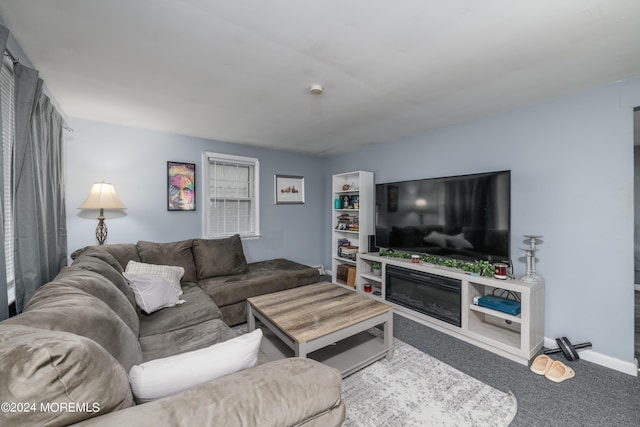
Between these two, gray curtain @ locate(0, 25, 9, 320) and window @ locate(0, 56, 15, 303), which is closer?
gray curtain @ locate(0, 25, 9, 320)

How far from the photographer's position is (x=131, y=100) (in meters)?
2.42

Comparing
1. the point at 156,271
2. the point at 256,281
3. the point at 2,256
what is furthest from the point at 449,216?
the point at 2,256

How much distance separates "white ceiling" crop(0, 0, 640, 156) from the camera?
1327 millimetres

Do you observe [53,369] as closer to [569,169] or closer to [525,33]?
[525,33]

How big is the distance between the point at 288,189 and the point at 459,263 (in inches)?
116

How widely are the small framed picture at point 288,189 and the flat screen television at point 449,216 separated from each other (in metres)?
1.55

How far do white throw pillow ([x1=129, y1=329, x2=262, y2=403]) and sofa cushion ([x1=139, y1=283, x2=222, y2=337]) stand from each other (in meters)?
1.19

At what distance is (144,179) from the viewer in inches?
131

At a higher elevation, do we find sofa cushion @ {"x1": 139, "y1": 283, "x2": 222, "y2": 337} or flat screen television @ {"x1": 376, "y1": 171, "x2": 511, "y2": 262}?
flat screen television @ {"x1": 376, "y1": 171, "x2": 511, "y2": 262}

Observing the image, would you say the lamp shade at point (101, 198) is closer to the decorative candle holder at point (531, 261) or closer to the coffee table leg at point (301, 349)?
the coffee table leg at point (301, 349)

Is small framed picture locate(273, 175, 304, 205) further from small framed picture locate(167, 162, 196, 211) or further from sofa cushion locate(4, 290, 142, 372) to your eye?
sofa cushion locate(4, 290, 142, 372)

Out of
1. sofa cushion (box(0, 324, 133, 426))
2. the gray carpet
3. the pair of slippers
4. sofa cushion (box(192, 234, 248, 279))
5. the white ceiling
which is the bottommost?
the gray carpet

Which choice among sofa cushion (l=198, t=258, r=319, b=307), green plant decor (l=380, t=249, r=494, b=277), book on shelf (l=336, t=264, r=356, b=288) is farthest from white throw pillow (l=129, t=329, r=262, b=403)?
book on shelf (l=336, t=264, r=356, b=288)

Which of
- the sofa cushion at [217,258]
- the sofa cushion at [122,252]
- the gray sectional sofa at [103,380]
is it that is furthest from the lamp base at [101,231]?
the gray sectional sofa at [103,380]
